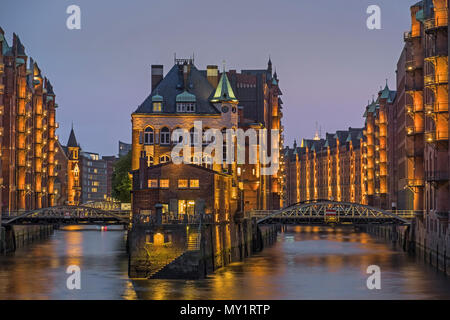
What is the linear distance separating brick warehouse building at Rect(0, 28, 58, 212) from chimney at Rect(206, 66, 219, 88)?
26292 mm

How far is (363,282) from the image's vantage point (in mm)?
77688

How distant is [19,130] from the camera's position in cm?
13038

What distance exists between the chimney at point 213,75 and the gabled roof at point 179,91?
203 inches

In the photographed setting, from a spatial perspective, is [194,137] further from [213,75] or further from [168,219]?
[168,219]

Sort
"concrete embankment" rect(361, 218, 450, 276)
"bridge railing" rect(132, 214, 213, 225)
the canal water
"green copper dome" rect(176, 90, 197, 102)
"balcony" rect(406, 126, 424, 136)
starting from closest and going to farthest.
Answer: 1. the canal water
2. "bridge railing" rect(132, 214, 213, 225)
3. "concrete embankment" rect(361, 218, 450, 276)
4. "balcony" rect(406, 126, 424, 136)
5. "green copper dome" rect(176, 90, 197, 102)

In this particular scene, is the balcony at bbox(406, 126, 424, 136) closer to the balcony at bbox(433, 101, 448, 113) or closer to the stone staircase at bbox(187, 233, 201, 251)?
the balcony at bbox(433, 101, 448, 113)

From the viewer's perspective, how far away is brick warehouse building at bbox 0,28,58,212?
122 m

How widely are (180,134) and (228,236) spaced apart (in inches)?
936

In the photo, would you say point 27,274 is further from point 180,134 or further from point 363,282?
point 180,134

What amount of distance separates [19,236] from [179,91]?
30816 mm

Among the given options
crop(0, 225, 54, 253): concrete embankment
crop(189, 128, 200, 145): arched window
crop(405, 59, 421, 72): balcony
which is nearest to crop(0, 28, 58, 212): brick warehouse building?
crop(0, 225, 54, 253): concrete embankment

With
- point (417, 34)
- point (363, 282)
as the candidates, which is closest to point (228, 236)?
point (363, 282)

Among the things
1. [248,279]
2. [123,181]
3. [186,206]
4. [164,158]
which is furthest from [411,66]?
[123,181]
